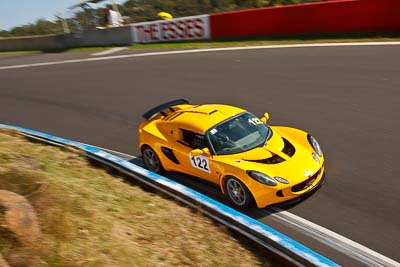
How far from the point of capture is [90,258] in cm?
439

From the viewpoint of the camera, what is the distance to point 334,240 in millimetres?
5953

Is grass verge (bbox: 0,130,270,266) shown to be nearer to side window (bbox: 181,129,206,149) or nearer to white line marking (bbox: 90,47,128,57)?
side window (bbox: 181,129,206,149)

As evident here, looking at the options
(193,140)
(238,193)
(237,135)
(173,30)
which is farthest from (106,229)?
(173,30)

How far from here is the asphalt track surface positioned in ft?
21.9

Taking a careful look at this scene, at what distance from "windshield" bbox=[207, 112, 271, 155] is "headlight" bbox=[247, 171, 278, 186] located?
2.08 ft

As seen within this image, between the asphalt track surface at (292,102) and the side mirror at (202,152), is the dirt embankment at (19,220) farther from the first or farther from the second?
the asphalt track surface at (292,102)

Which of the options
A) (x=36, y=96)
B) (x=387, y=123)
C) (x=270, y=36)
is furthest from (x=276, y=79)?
(x=36, y=96)

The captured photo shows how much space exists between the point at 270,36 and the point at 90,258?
16405 millimetres

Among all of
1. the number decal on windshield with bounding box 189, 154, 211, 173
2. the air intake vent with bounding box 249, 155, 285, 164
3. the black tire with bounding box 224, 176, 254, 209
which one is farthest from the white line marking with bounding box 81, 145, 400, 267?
the number decal on windshield with bounding box 189, 154, 211, 173

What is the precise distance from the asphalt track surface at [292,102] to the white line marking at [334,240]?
105 mm

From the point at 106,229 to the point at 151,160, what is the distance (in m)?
3.60

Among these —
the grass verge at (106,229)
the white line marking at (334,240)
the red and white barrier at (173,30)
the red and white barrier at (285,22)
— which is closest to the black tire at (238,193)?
the white line marking at (334,240)

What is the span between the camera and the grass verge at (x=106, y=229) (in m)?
4.34

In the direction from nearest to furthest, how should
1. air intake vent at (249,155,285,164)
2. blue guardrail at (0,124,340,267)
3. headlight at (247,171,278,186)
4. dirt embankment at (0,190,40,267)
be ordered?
dirt embankment at (0,190,40,267) < blue guardrail at (0,124,340,267) < headlight at (247,171,278,186) < air intake vent at (249,155,285,164)
